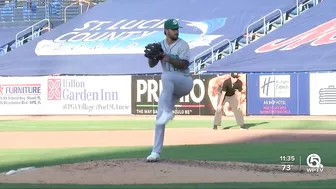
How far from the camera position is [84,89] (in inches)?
1340

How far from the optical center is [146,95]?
108 ft

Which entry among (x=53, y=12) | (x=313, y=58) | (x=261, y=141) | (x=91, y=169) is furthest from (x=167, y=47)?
(x=53, y=12)

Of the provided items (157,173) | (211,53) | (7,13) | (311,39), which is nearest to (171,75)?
Answer: (157,173)

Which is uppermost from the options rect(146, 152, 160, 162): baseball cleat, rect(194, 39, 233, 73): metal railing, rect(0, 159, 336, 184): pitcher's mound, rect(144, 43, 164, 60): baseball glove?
rect(194, 39, 233, 73): metal railing

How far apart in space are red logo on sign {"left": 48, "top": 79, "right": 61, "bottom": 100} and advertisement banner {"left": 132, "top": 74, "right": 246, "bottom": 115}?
3815mm

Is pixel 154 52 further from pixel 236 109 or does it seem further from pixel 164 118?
pixel 236 109

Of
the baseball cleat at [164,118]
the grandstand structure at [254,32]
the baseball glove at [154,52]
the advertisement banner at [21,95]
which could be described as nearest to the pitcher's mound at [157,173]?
the baseball cleat at [164,118]

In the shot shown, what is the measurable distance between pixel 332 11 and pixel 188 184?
2943cm

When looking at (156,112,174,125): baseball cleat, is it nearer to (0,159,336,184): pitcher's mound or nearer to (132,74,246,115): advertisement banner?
(0,159,336,184): pitcher's mound

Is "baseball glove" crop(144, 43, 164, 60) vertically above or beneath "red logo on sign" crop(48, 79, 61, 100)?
above

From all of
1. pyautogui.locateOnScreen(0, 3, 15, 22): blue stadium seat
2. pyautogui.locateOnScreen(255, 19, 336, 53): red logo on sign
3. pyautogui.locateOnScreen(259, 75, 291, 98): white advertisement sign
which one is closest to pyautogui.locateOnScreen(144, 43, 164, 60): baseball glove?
pyautogui.locateOnScreen(259, 75, 291, 98): white advertisement sign

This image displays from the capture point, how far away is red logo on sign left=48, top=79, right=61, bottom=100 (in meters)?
34.4

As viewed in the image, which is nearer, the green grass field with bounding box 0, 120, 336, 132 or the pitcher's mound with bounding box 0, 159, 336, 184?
the pitcher's mound with bounding box 0, 159, 336, 184

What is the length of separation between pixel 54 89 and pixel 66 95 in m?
0.68
